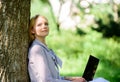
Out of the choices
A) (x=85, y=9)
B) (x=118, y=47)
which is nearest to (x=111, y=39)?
(x=118, y=47)

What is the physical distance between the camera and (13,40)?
11.0 feet

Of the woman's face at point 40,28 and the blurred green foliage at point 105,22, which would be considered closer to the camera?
the woman's face at point 40,28

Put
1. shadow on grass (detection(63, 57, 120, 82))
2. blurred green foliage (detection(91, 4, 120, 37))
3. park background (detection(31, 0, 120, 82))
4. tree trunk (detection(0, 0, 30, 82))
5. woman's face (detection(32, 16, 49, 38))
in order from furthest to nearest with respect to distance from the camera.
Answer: blurred green foliage (detection(91, 4, 120, 37))
park background (detection(31, 0, 120, 82))
shadow on grass (detection(63, 57, 120, 82))
woman's face (detection(32, 16, 49, 38))
tree trunk (detection(0, 0, 30, 82))

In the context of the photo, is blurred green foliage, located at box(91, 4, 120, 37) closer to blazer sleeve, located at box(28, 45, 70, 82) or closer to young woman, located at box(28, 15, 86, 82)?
young woman, located at box(28, 15, 86, 82)

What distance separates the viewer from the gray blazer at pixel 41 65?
3369 mm

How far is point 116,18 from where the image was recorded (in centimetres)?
883

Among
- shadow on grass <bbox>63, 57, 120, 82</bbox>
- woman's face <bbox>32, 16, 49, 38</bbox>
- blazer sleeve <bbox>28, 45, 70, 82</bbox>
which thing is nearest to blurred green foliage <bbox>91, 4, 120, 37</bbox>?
shadow on grass <bbox>63, 57, 120, 82</bbox>

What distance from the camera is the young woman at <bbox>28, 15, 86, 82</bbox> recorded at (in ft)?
11.1

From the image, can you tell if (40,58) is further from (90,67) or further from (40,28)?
(90,67)

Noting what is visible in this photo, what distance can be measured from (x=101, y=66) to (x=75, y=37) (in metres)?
0.99

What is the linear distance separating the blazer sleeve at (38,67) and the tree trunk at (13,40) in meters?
0.05

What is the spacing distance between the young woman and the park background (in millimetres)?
4572

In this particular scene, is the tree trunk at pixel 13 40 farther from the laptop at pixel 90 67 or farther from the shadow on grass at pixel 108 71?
the shadow on grass at pixel 108 71

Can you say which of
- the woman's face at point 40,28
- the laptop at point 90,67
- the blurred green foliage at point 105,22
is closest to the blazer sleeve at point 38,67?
the woman's face at point 40,28
